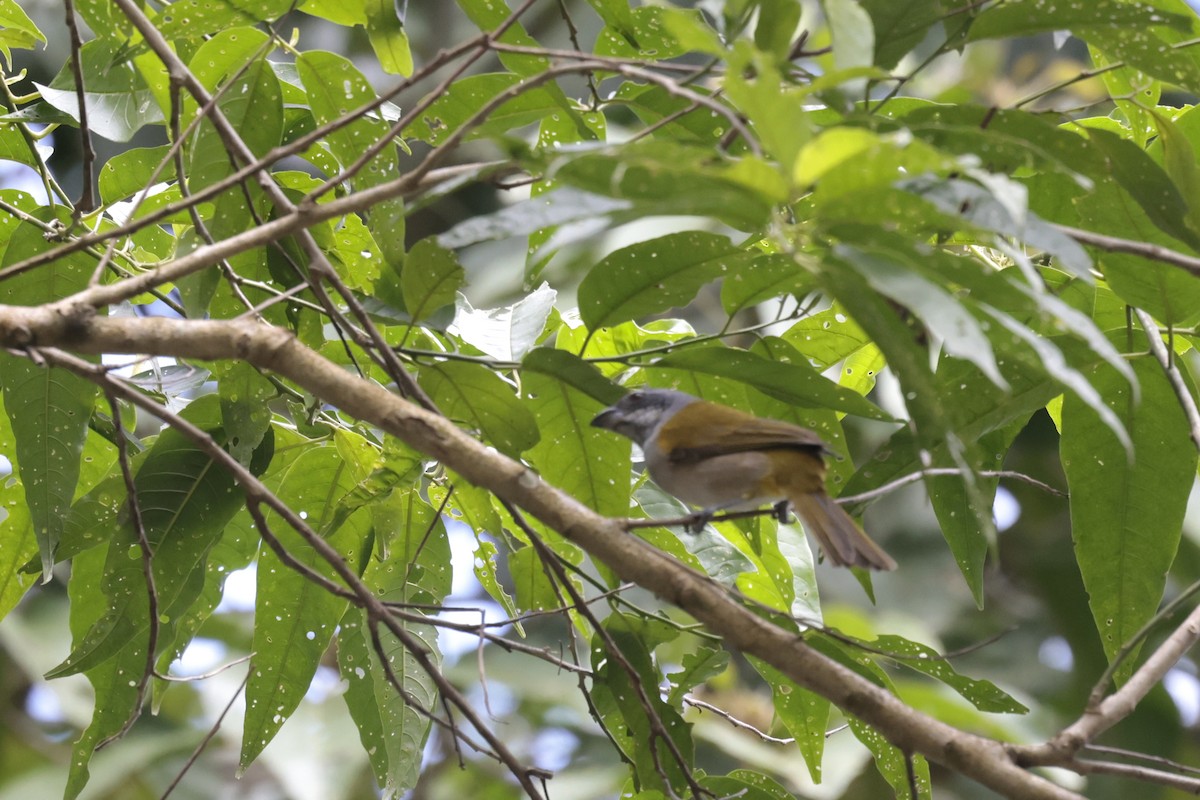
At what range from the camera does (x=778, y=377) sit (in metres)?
2.16

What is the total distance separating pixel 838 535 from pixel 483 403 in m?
0.80

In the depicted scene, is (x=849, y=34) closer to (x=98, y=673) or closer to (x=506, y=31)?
(x=506, y=31)

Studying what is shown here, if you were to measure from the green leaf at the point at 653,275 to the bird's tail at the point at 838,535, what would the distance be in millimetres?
505

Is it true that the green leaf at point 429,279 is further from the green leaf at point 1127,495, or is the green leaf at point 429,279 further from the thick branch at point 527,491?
the green leaf at point 1127,495

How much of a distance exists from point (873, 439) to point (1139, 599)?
5635 mm

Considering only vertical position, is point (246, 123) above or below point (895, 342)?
above

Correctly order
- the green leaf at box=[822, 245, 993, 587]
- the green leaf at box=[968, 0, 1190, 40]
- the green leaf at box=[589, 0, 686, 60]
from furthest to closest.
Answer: the green leaf at box=[589, 0, 686, 60] → the green leaf at box=[968, 0, 1190, 40] → the green leaf at box=[822, 245, 993, 587]

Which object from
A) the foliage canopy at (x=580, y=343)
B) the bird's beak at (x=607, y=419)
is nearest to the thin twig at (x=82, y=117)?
the foliage canopy at (x=580, y=343)

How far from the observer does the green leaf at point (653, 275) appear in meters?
2.16

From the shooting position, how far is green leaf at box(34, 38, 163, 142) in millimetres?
2566

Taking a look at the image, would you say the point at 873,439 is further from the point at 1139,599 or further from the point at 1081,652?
the point at 1139,599

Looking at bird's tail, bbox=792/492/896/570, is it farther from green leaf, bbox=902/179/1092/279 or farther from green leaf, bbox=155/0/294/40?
green leaf, bbox=155/0/294/40

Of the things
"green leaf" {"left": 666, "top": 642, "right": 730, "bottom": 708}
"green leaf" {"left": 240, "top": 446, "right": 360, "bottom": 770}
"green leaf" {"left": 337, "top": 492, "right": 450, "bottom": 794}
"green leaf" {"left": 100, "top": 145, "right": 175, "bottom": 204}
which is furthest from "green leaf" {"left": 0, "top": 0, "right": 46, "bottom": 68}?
"green leaf" {"left": 666, "top": 642, "right": 730, "bottom": 708}

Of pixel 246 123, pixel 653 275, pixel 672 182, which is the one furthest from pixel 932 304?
pixel 246 123
